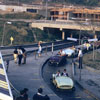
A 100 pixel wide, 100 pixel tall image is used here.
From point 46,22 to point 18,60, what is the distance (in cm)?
2552

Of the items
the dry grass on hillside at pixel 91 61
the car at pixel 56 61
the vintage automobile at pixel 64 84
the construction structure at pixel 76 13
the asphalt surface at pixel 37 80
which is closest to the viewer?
the asphalt surface at pixel 37 80

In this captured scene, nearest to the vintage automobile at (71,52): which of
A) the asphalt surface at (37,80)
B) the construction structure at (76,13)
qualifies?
the asphalt surface at (37,80)

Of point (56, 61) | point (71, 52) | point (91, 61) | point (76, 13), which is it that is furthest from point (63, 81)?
point (76, 13)

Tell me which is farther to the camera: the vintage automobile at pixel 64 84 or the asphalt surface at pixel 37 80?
the vintage automobile at pixel 64 84

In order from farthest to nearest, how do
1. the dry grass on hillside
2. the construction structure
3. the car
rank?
the construction structure
the car
the dry grass on hillside

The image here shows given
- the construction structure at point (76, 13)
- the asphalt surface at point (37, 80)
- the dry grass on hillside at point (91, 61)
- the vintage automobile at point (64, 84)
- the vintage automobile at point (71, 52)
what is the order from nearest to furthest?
the asphalt surface at point (37, 80)
the vintage automobile at point (64, 84)
the dry grass on hillside at point (91, 61)
the vintage automobile at point (71, 52)
the construction structure at point (76, 13)

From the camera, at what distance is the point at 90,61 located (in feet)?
93.8

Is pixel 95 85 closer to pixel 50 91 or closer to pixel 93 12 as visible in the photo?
pixel 50 91

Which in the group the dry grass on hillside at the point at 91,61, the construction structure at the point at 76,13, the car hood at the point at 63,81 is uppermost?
the construction structure at the point at 76,13

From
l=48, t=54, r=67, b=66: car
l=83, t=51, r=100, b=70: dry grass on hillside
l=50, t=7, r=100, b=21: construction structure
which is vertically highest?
l=50, t=7, r=100, b=21: construction structure

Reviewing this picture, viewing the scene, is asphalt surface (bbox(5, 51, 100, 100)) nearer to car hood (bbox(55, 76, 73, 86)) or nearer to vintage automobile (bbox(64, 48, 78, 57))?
car hood (bbox(55, 76, 73, 86))

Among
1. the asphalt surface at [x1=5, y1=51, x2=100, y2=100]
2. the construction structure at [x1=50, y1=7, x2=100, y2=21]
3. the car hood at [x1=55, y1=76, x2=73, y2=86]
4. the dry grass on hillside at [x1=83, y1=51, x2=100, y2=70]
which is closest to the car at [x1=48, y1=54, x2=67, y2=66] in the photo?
the asphalt surface at [x1=5, y1=51, x2=100, y2=100]

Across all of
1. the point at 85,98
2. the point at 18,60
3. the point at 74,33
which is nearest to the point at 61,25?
the point at 74,33

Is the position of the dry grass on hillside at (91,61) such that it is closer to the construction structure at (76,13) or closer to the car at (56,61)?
the car at (56,61)
